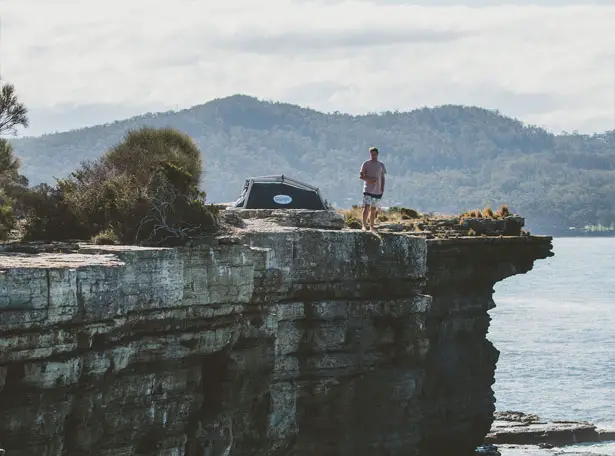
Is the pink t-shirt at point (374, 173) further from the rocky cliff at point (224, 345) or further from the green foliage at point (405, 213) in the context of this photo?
the green foliage at point (405, 213)

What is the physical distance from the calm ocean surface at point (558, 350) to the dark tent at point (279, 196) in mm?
13277

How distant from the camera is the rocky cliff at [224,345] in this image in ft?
69.2

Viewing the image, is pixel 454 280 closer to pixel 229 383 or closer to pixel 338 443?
pixel 338 443

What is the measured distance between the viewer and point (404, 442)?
103 feet

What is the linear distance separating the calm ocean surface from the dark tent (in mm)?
13277

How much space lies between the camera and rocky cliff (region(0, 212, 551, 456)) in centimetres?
2109

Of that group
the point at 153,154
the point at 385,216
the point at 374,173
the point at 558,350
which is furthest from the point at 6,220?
the point at 558,350

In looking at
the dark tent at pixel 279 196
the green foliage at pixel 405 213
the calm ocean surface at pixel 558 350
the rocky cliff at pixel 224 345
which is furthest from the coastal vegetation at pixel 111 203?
the calm ocean surface at pixel 558 350

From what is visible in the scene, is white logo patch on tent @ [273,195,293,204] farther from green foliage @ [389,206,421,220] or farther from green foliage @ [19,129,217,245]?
green foliage @ [389,206,421,220]

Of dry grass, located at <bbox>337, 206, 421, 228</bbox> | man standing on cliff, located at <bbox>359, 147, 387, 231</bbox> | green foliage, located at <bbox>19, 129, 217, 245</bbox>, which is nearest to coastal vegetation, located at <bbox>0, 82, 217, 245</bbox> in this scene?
green foliage, located at <bbox>19, 129, 217, 245</bbox>

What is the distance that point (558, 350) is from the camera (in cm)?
6962

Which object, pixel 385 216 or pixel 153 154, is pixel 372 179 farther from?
pixel 385 216

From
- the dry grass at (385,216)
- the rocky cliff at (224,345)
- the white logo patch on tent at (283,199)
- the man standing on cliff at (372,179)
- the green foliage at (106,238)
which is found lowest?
the rocky cliff at (224,345)

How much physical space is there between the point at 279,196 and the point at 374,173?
13.9ft
